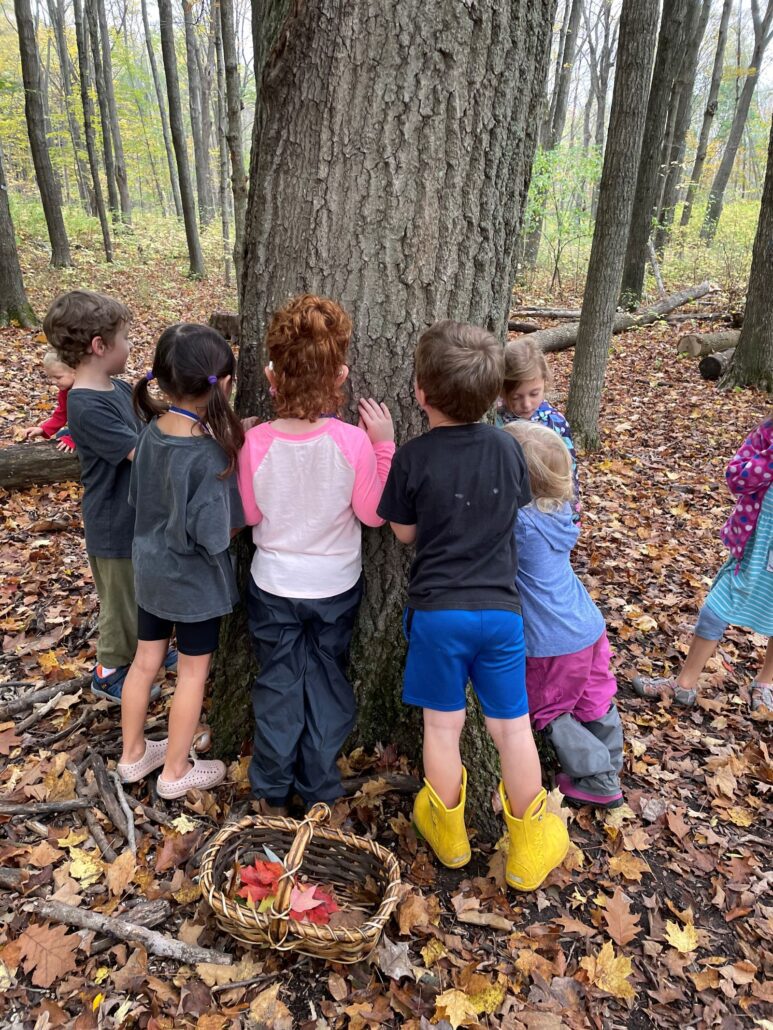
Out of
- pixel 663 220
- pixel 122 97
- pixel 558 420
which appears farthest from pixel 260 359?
pixel 122 97

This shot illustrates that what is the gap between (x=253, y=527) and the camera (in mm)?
2635

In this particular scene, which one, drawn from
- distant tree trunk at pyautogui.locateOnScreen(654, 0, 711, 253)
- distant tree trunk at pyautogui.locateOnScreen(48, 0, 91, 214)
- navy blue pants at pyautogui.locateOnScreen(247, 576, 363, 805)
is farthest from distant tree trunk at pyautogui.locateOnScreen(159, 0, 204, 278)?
navy blue pants at pyautogui.locateOnScreen(247, 576, 363, 805)

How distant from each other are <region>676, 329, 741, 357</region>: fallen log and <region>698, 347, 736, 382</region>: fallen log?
2.45 ft

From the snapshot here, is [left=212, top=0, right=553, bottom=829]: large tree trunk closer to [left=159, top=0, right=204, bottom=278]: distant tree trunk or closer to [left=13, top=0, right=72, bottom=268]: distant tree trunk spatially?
[left=13, top=0, right=72, bottom=268]: distant tree trunk

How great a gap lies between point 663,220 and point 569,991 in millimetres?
20248

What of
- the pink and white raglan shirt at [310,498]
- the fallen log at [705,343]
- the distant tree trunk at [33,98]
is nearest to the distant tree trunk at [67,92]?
the distant tree trunk at [33,98]

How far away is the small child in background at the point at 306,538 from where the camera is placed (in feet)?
7.45

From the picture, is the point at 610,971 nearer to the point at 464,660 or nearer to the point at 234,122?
the point at 464,660

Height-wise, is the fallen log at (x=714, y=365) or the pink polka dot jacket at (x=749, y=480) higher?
the pink polka dot jacket at (x=749, y=480)

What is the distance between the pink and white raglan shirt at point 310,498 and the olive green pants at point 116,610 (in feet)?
3.27

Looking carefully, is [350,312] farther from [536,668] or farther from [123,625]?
[123,625]

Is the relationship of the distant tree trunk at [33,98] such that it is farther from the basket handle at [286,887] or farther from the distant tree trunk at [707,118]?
the distant tree trunk at [707,118]

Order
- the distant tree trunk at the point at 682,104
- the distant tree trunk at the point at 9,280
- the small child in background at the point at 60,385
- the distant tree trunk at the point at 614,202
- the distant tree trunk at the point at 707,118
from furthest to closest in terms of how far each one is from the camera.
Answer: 1. the distant tree trunk at the point at 707,118
2. the distant tree trunk at the point at 682,104
3. the distant tree trunk at the point at 9,280
4. the distant tree trunk at the point at 614,202
5. the small child in background at the point at 60,385

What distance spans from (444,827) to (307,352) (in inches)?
71.7
